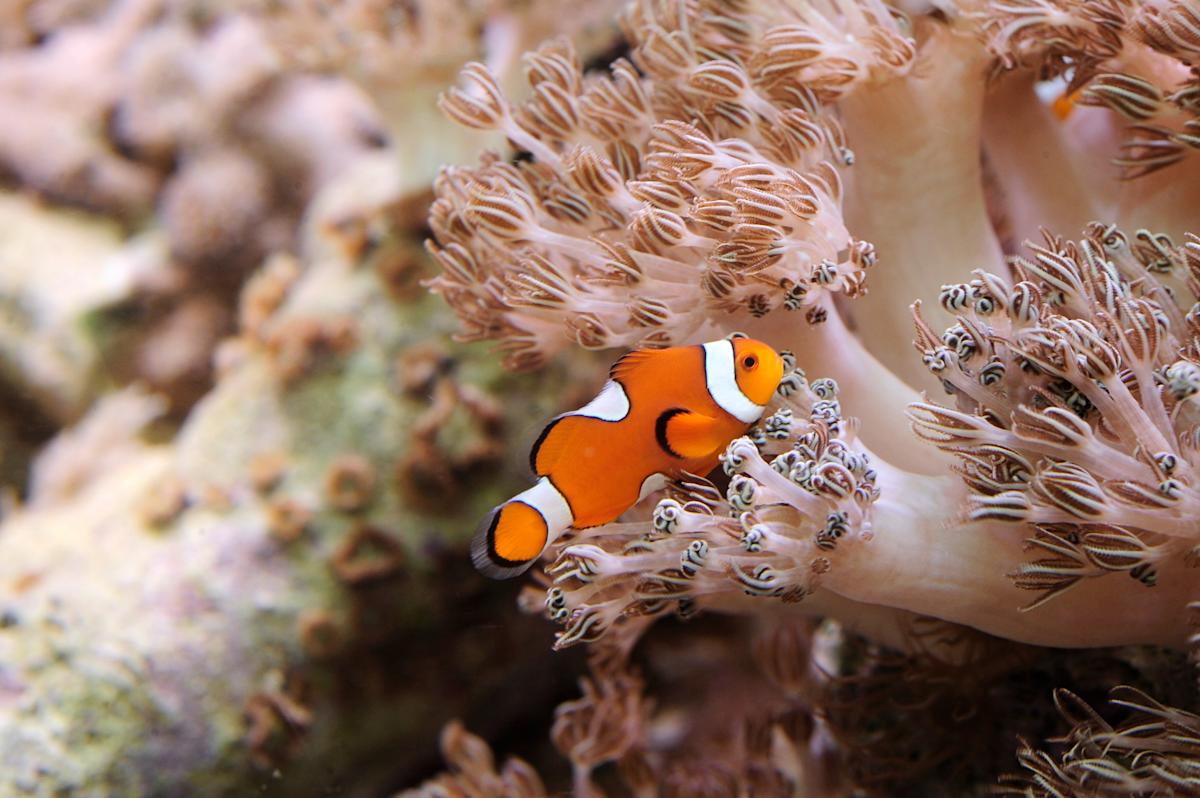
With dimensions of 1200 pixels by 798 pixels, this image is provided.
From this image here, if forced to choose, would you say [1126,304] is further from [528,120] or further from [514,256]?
[528,120]

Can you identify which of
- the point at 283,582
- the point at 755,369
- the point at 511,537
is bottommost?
the point at 283,582

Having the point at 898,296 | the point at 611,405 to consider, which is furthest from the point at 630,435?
the point at 898,296

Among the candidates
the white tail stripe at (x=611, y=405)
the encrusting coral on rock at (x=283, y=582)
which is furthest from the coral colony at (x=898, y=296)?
the encrusting coral on rock at (x=283, y=582)

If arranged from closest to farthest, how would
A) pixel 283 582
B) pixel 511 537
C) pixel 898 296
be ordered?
1. pixel 511 537
2. pixel 898 296
3. pixel 283 582

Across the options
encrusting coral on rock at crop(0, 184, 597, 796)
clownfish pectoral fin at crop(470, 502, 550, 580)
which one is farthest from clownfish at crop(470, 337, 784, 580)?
encrusting coral on rock at crop(0, 184, 597, 796)

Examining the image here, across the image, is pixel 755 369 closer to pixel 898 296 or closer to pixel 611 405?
pixel 611 405

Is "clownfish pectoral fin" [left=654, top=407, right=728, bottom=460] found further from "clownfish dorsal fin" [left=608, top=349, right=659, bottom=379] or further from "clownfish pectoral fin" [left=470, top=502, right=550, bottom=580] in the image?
"clownfish pectoral fin" [left=470, top=502, right=550, bottom=580]
